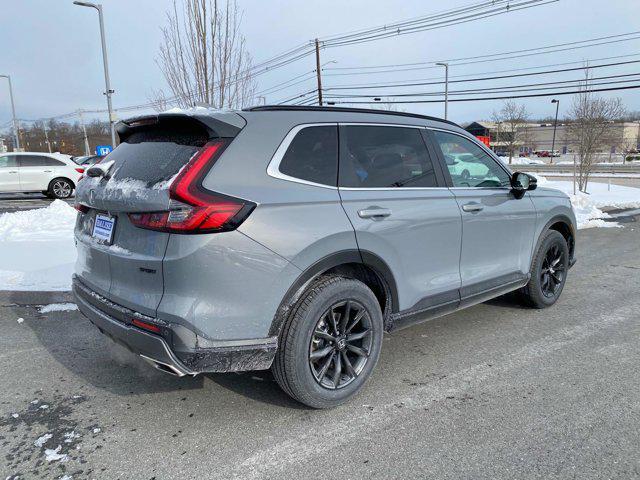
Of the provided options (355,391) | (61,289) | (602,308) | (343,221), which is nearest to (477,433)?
(355,391)

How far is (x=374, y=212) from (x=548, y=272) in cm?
280

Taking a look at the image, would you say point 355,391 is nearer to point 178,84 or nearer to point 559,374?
point 559,374

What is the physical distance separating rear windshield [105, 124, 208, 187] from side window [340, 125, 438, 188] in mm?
941

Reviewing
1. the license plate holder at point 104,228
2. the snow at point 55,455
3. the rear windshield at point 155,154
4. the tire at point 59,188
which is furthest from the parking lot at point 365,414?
the tire at point 59,188

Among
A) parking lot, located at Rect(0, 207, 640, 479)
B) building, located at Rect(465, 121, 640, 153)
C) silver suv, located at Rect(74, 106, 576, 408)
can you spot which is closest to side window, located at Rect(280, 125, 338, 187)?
silver suv, located at Rect(74, 106, 576, 408)

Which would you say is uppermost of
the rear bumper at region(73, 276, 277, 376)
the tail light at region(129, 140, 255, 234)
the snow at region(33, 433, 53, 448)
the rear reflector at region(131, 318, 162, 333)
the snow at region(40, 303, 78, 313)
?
the tail light at region(129, 140, 255, 234)

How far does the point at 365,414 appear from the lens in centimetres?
305

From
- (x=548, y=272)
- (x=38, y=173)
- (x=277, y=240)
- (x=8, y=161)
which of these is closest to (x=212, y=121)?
(x=277, y=240)

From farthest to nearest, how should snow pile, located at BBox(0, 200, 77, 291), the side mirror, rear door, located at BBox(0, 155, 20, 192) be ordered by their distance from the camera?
1. rear door, located at BBox(0, 155, 20, 192)
2. snow pile, located at BBox(0, 200, 77, 291)
3. the side mirror

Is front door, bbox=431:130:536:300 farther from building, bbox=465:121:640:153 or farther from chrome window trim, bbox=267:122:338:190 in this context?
building, bbox=465:121:640:153

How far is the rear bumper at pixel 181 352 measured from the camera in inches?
99.9

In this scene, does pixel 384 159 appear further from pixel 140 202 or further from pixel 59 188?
pixel 59 188

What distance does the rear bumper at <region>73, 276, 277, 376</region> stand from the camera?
8.32 ft

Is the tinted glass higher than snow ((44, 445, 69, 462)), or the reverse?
the tinted glass
